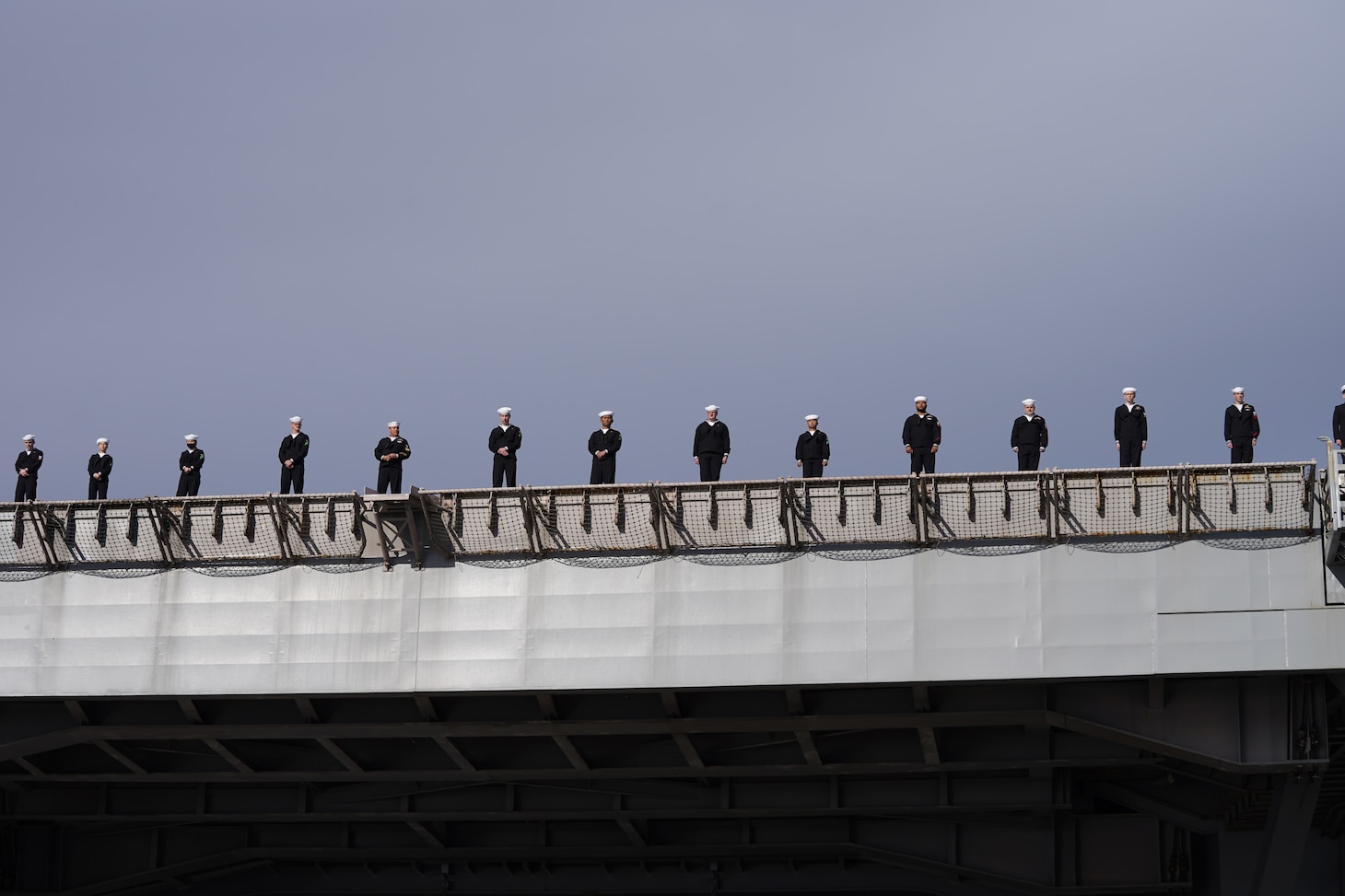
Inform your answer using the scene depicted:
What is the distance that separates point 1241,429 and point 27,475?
23.9 meters

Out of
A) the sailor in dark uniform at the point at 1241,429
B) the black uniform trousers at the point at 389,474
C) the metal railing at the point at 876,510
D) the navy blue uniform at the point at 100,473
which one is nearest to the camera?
the metal railing at the point at 876,510

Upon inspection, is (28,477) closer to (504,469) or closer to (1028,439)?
(504,469)

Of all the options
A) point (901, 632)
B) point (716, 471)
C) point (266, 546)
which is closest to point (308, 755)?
point (266, 546)

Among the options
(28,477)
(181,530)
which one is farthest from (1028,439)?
(28,477)

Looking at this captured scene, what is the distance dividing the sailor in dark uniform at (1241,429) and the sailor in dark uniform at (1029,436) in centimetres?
330

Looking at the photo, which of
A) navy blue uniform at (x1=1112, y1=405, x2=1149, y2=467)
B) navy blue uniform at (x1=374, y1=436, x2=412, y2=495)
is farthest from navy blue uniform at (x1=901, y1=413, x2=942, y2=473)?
navy blue uniform at (x1=374, y1=436, x2=412, y2=495)

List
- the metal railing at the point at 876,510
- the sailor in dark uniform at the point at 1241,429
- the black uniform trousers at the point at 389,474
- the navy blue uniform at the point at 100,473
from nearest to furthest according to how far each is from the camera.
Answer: the metal railing at the point at 876,510 < the sailor in dark uniform at the point at 1241,429 < the black uniform trousers at the point at 389,474 < the navy blue uniform at the point at 100,473

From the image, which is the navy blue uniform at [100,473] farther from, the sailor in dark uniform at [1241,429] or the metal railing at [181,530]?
the sailor in dark uniform at [1241,429]

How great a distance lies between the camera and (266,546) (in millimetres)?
31328

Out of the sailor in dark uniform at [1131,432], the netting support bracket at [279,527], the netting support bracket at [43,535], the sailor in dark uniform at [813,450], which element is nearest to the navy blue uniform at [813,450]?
the sailor in dark uniform at [813,450]

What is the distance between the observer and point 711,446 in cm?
3250

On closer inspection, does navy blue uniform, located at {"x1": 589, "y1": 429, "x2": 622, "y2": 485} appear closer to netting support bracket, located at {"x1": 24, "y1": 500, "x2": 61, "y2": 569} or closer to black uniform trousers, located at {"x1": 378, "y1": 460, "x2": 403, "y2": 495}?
black uniform trousers, located at {"x1": 378, "y1": 460, "x2": 403, "y2": 495}

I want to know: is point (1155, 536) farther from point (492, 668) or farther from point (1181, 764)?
point (492, 668)

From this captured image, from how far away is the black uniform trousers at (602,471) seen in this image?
32469 mm
